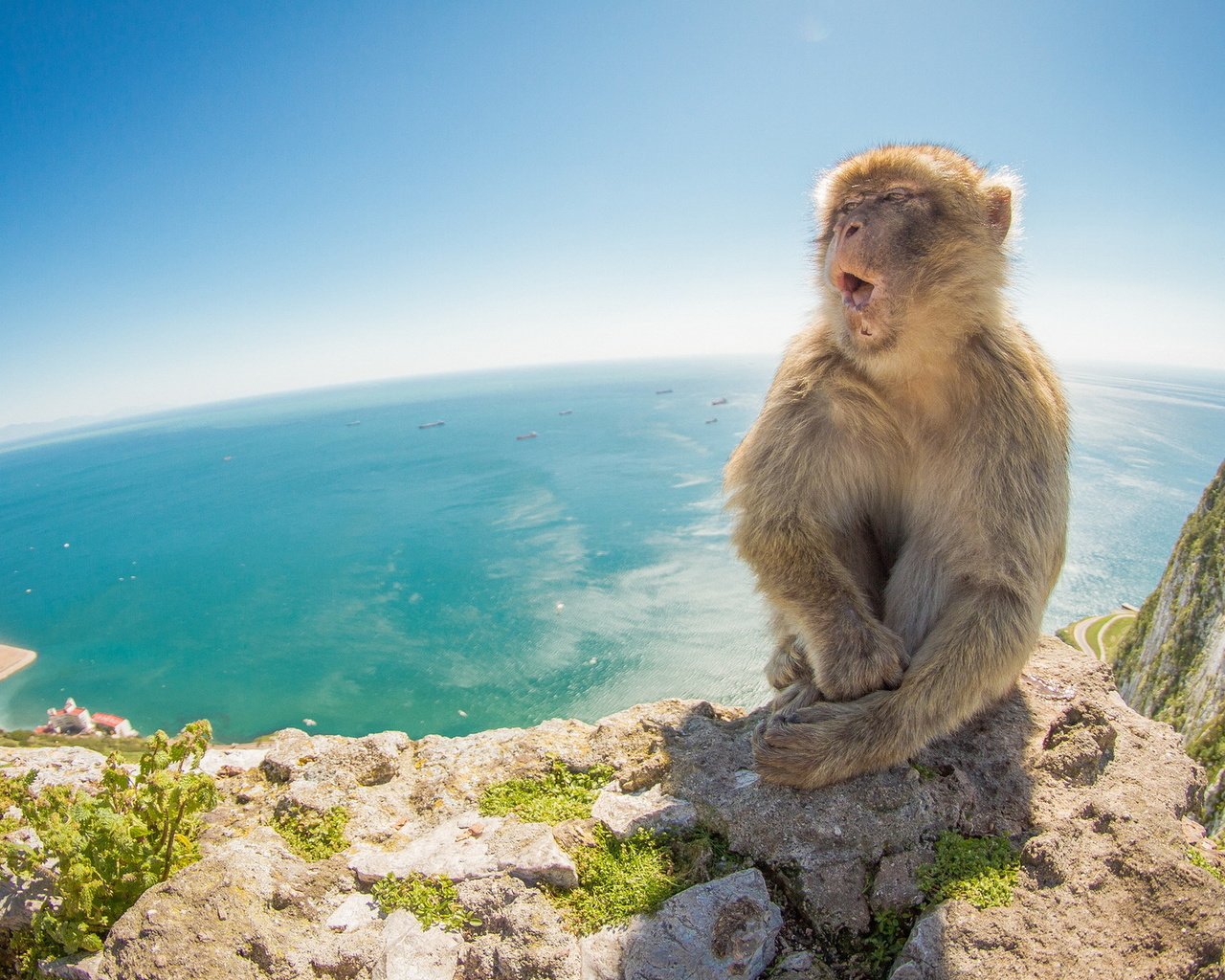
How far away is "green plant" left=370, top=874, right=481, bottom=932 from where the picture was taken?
7.73 feet

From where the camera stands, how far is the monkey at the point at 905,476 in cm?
269

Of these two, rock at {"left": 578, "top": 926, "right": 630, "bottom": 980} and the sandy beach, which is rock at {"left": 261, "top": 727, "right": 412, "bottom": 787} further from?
the sandy beach

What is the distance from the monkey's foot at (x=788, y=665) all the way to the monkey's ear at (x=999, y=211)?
2.18m

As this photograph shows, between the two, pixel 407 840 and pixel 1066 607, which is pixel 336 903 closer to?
pixel 407 840

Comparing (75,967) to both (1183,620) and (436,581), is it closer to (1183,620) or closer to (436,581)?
(1183,620)

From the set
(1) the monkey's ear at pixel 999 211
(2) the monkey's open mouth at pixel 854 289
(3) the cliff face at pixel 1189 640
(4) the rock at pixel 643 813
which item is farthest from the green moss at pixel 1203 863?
(3) the cliff face at pixel 1189 640

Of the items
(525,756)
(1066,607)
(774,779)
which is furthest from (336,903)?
(1066,607)

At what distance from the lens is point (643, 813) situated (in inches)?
110

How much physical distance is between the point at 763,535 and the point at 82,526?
112m

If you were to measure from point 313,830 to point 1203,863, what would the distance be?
12.1ft

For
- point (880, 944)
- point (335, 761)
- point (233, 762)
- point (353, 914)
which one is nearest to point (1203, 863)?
point (880, 944)

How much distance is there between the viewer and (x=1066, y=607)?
45.2 m

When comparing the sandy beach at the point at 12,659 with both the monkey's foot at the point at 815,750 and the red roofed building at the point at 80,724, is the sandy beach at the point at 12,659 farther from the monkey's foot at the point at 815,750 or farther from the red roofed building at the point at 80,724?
the monkey's foot at the point at 815,750

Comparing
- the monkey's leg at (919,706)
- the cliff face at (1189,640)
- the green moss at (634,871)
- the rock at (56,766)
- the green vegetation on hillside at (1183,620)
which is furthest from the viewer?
the green vegetation on hillside at (1183,620)
